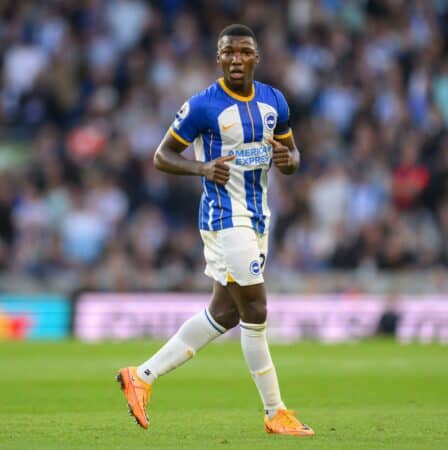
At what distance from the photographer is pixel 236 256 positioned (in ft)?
23.7

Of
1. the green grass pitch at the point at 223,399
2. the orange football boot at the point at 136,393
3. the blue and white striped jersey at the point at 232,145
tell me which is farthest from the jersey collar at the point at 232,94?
the green grass pitch at the point at 223,399

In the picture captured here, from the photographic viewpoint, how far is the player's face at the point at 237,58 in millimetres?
7293

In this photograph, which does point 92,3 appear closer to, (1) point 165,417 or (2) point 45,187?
(2) point 45,187

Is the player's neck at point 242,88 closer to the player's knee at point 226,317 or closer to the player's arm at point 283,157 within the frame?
the player's arm at point 283,157

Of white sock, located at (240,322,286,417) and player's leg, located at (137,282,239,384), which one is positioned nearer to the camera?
white sock, located at (240,322,286,417)

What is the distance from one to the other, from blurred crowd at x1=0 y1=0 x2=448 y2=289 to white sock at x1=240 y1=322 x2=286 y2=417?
34.0ft

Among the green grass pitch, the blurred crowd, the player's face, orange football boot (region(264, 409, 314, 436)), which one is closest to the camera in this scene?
the green grass pitch

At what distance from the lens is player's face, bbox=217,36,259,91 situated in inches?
287

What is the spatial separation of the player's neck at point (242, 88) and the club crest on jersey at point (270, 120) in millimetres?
168

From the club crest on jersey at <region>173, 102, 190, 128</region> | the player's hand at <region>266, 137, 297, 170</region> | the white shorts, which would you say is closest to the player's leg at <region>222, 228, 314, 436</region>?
the white shorts

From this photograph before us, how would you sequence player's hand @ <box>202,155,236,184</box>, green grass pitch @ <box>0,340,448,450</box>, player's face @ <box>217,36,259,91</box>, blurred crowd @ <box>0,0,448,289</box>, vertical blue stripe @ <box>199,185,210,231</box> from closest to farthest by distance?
green grass pitch @ <box>0,340,448,450</box> < player's hand @ <box>202,155,236,184</box> < player's face @ <box>217,36,259,91</box> < vertical blue stripe @ <box>199,185,210,231</box> < blurred crowd @ <box>0,0,448,289</box>

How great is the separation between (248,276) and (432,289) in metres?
10.5

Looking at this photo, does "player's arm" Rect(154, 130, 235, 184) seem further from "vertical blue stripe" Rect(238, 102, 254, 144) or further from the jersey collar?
the jersey collar

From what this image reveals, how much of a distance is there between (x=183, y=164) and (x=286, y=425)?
1.60 metres
